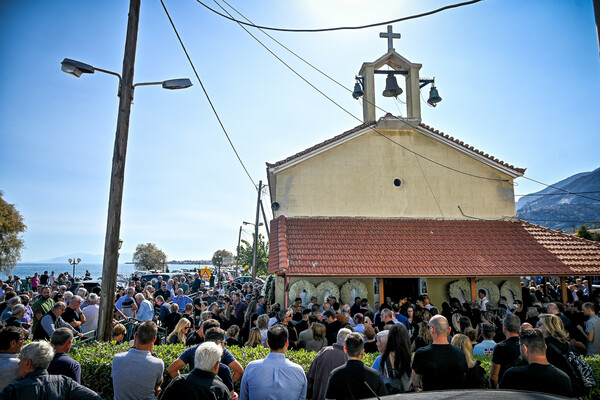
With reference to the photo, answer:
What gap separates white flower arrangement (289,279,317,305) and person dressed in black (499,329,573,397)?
10731mm

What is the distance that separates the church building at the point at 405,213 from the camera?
48.3 ft

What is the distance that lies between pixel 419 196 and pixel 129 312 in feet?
40.6

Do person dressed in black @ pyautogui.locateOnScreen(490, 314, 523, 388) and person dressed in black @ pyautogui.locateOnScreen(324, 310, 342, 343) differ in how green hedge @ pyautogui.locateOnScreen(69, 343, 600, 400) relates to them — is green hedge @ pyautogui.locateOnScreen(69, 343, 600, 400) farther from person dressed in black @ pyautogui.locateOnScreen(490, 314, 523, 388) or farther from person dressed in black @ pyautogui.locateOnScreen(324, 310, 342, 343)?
person dressed in black @ pyautogui.locateOnScreen(324, 310, 342, 343)

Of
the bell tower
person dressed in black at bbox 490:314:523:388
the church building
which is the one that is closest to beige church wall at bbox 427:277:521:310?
the church building

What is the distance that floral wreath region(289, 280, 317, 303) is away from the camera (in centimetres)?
1473

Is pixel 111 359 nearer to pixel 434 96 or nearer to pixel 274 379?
pixel 274 379

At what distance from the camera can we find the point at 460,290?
15.4m

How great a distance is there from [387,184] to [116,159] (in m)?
12.2

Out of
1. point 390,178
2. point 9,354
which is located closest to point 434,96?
point 390,178

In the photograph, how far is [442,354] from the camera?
455 centimetres

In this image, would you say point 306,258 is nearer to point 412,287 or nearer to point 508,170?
point 412,287

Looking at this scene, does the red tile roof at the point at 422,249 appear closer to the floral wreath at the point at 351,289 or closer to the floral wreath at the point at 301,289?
the floral wreath at the point at 351,289

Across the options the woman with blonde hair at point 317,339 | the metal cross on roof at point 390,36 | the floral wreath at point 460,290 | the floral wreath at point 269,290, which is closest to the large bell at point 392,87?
the metal cross on roof at point 390,36

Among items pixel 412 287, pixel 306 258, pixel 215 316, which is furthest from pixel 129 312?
pixel 412 287
